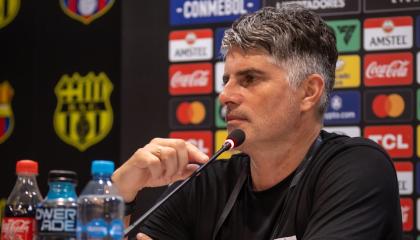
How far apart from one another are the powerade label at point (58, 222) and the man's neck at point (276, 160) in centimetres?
84

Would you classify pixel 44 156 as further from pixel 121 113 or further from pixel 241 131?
pixel 241 131

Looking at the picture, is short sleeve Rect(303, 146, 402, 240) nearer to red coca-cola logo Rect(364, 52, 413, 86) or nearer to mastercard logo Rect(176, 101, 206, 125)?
red coca-cola logo Rect(364, 52, 413, 86)

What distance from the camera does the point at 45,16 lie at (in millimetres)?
4035

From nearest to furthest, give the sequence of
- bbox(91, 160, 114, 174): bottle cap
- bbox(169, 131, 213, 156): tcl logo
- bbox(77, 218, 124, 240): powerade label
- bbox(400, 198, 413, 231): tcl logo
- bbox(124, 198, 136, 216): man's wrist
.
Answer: bbox(77, 218, 124, 240): powerade label → bbox(91, 160, 114, 174): bottle cap → bbox(124, 198, 136, 216): man's wrist → bbox(400, 198, 413, 231): tcl logo → bbox(169, 131, 213, 156): tcl logo

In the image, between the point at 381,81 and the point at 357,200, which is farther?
the point at 381,81

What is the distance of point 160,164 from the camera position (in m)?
1.92

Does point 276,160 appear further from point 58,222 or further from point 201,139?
point 201,139

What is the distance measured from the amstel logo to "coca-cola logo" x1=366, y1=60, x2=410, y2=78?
6.91 feet

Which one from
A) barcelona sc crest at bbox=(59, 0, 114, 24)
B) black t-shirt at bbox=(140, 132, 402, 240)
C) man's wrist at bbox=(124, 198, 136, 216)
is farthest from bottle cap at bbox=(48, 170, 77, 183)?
barcelona sc crest at bbox=(59, 0, 114, 24)

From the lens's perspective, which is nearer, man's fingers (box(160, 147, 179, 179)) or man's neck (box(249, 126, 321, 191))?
man's fingers (box(160, 147, 179, 179))

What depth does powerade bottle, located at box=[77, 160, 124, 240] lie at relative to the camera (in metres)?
1.39

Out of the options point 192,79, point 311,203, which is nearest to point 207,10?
point 192,79

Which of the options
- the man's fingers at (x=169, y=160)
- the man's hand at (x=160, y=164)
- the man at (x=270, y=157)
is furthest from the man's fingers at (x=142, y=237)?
the man's fingers at (x=169, y=160)

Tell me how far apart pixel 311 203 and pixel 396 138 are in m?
1.48
